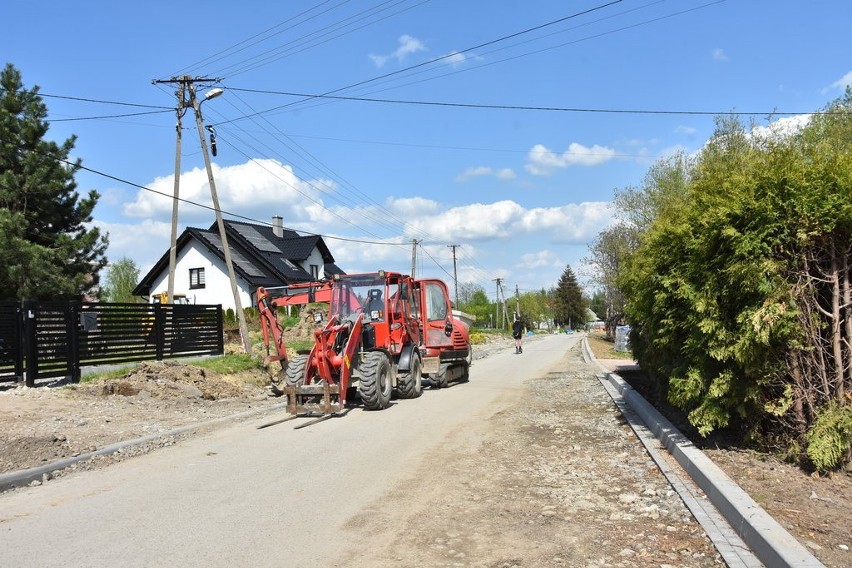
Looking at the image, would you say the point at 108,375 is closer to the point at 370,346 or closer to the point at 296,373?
the point at 296,373

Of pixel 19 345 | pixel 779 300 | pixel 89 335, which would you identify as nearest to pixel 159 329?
pixel 89 335

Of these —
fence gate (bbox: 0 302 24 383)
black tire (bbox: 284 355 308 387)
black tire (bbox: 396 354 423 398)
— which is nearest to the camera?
black tire (bbox: 284 355 308 387)

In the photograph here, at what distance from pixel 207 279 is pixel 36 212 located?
16564mm

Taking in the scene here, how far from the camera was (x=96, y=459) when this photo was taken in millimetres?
8656

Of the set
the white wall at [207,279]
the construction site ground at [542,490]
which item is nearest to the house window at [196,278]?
the white wall at [207,279]

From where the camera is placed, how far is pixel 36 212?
86.7ft

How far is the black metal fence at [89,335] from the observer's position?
1385cm

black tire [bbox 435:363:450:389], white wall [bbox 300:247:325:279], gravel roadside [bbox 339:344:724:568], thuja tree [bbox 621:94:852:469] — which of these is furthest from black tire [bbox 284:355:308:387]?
white wall [bbox 300:247:325:279]

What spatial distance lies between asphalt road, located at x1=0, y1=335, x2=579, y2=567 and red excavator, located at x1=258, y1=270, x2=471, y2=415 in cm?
125

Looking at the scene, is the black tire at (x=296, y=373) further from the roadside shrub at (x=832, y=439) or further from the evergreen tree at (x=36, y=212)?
the evergreen tree at (x=36, y=212)

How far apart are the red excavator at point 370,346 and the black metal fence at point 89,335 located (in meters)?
4.56

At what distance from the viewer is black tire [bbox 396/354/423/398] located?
566 inches

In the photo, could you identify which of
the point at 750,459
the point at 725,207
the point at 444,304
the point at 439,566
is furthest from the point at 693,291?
the point at 444,304

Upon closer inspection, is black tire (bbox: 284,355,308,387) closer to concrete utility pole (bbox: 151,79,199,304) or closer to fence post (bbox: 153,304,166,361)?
fence post (bbox: 153,304,166,361)
